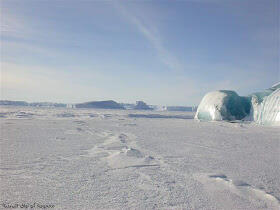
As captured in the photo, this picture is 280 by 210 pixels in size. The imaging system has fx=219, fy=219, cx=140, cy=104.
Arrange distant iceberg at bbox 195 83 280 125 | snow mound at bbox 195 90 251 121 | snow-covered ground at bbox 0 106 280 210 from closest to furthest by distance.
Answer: snow-covered ground at bbox 0 106 280 210
distant iceberg at bbox 195 83 280 125
snow mound at bbox 195 90 251 121

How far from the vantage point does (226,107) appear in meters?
12.7

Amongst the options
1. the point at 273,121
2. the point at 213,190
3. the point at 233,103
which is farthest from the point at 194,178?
the point at 233,103

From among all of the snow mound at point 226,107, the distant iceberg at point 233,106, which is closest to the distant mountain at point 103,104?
the distant iceberg at point 233,106

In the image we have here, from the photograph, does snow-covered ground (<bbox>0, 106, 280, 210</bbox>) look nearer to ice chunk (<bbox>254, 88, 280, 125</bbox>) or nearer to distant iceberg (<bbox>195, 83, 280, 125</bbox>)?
ice chunk (<bbox>254, 88, 280, 125</bbox>)

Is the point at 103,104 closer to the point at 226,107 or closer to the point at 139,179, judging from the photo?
the point at 226,107

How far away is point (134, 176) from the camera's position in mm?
2459

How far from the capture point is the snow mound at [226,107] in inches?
499

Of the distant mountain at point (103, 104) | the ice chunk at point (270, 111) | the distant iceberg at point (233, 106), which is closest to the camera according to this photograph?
the ice chunk at point (270, 111)

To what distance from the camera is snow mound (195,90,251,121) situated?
1268 centimetres

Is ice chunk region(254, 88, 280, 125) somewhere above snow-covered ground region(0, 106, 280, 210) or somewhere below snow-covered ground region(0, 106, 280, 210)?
above

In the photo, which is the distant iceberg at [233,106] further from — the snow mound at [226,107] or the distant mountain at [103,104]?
the distant mountain at [103,104]

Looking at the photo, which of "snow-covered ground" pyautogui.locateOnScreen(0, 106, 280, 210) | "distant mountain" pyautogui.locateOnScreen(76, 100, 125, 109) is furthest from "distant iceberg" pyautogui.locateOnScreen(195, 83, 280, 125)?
"distant mountain" pyautogui.locateOnScreen(76, 100, 125, 109)

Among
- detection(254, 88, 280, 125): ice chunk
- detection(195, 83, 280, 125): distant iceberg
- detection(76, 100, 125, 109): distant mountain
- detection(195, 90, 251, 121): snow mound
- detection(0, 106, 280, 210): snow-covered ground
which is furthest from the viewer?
detection(76, 100, 125, 109): distant mountain

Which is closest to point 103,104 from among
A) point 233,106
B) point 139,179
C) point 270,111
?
point 233,106
